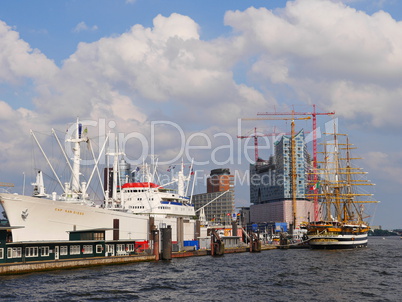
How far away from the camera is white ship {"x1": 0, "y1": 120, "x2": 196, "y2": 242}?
248ft

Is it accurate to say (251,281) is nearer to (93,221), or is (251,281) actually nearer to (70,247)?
(70,247)

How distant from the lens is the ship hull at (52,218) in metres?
74.6

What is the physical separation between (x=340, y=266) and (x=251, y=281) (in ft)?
88.5

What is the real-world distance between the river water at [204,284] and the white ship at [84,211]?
432 inches

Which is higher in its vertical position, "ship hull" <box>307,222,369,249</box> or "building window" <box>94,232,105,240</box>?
"building window" <box>94,232,105,240</box>

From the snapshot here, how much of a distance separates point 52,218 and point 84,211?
7279 mm

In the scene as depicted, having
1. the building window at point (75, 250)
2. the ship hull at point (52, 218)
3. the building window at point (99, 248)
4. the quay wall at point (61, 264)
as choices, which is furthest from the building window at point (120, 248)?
the building window at point (75, 250)

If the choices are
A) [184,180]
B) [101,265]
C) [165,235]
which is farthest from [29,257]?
[184,180]

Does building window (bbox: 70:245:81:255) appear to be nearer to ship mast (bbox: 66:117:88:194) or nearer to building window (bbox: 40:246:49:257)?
building window (bbox: 40:246:49:257)

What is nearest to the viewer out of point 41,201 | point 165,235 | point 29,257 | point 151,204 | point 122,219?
point 29,257

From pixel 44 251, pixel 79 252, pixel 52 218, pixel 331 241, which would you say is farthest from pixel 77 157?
pixel 331 241

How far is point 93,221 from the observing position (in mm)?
87312

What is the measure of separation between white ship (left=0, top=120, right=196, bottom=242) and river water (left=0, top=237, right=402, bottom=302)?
11.0 m

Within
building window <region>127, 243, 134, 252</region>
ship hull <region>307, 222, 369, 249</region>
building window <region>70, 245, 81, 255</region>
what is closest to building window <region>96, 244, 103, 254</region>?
building window <region>70, 245, 81, 255</region>
